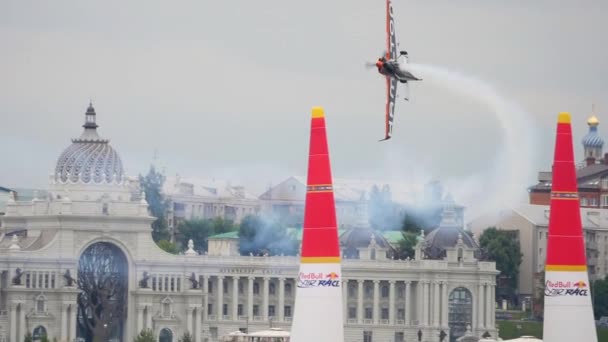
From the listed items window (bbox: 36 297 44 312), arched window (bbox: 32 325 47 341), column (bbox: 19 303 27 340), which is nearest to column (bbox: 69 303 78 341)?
arched window (bbox: 32 325 47 341)

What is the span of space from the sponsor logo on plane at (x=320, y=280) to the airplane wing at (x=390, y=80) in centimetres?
575

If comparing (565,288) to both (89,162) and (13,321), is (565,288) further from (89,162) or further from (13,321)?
(89,162)

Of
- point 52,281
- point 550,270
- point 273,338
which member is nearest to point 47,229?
point 52,281

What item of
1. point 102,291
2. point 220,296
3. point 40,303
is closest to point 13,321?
point 40,303

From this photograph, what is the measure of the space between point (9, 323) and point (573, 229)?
208ft

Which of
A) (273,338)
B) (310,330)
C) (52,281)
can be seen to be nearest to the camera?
(310,330)

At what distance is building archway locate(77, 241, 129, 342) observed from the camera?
189m

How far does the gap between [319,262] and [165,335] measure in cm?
6723

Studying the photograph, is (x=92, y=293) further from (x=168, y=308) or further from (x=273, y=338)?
(x=273, y=338)

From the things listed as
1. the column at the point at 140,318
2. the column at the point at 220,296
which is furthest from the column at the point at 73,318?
the column at the point at 220,296

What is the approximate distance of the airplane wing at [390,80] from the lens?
12450cm

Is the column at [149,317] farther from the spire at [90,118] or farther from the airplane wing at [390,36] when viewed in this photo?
the airplane wing at [390,36]

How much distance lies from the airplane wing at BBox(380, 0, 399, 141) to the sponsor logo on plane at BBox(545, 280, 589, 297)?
947 centimetres

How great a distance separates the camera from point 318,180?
405 feet
